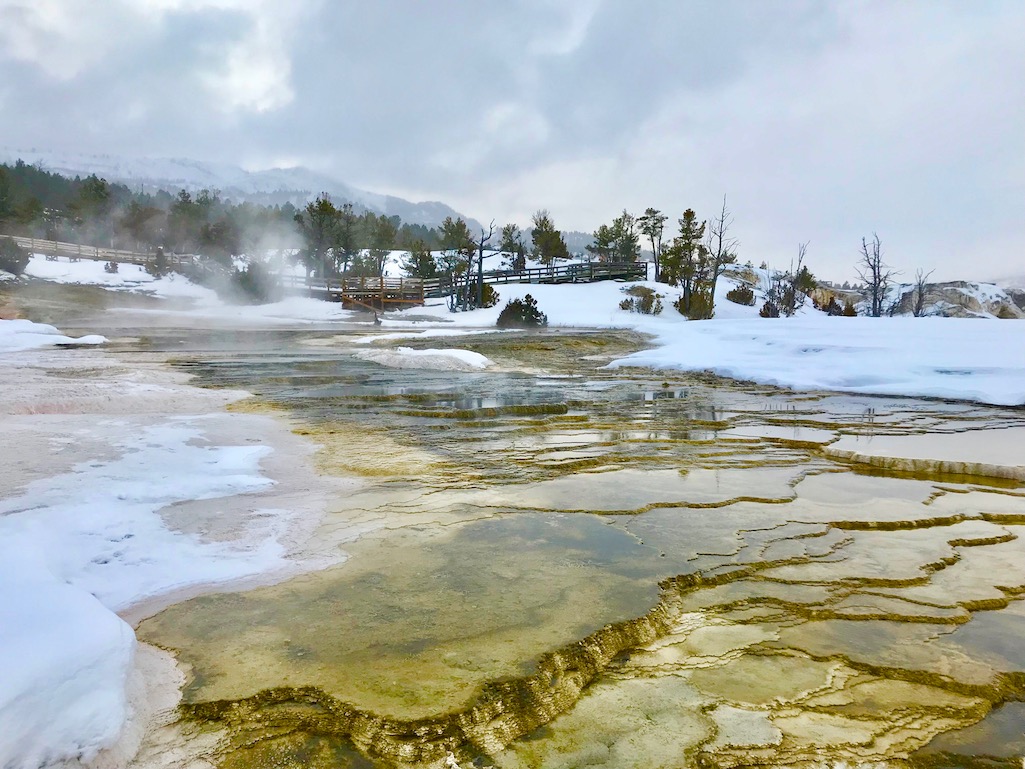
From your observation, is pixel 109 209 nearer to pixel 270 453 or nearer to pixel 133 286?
pixel 133 286

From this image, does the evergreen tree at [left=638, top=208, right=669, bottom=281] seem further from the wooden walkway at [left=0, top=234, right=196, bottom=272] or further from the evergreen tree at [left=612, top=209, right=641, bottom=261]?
the wooden walkway at [left=0, top=234, right=196, bottom=272]

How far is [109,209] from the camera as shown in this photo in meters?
47.0

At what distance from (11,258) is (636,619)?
39174 millimetres

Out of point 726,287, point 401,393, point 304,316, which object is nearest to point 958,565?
point 401,393

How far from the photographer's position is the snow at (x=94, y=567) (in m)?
1.43

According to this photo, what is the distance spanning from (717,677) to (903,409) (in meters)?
6.40

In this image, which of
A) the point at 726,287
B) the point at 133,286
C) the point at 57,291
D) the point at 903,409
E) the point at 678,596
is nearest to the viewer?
the point at 678,596

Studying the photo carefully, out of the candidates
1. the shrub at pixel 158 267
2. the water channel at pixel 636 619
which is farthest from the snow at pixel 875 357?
the shrub at pixel 158 267

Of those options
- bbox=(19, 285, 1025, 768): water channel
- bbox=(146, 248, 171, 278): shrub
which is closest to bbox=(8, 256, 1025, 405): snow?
bbox=(19, 285, 1025, 768): water channel

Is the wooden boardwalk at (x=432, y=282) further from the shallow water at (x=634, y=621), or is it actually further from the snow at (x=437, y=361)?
the shallow water at (x=634, y=621)

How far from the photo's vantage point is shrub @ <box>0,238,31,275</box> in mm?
29938

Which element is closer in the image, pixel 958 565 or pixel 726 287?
pixel 958 565

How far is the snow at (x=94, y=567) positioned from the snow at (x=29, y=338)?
10703mm

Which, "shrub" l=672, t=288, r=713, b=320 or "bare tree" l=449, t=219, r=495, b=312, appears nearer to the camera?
"shrub" l=672, t=288, r=713, b=320
